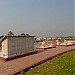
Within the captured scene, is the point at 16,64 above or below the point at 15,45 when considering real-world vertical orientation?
below

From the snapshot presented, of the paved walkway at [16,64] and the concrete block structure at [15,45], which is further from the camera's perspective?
the concrete block structure at [15,45]

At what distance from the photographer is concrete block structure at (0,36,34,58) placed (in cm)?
1230

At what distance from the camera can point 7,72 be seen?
8281 mm

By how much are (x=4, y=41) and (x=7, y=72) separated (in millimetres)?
4359

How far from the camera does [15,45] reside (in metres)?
13.0

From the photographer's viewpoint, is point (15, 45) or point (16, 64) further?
point (15, 45)

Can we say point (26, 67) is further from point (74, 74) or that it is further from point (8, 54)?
point (8, 54)

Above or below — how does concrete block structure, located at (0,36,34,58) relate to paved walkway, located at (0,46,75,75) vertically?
above

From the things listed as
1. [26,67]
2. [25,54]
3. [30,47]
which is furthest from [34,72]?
[30,47]

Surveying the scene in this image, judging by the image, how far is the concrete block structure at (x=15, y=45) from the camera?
12297 mm

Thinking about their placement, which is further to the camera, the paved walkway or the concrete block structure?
the concrete block structure

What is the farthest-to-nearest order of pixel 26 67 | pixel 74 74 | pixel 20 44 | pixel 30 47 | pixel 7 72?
pixel 30 47 < pixel 20 44 < pixel 26 67 < pixel 7 72 < pixel 74 74

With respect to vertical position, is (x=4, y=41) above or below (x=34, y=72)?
above

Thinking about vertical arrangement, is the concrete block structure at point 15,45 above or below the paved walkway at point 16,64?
above
